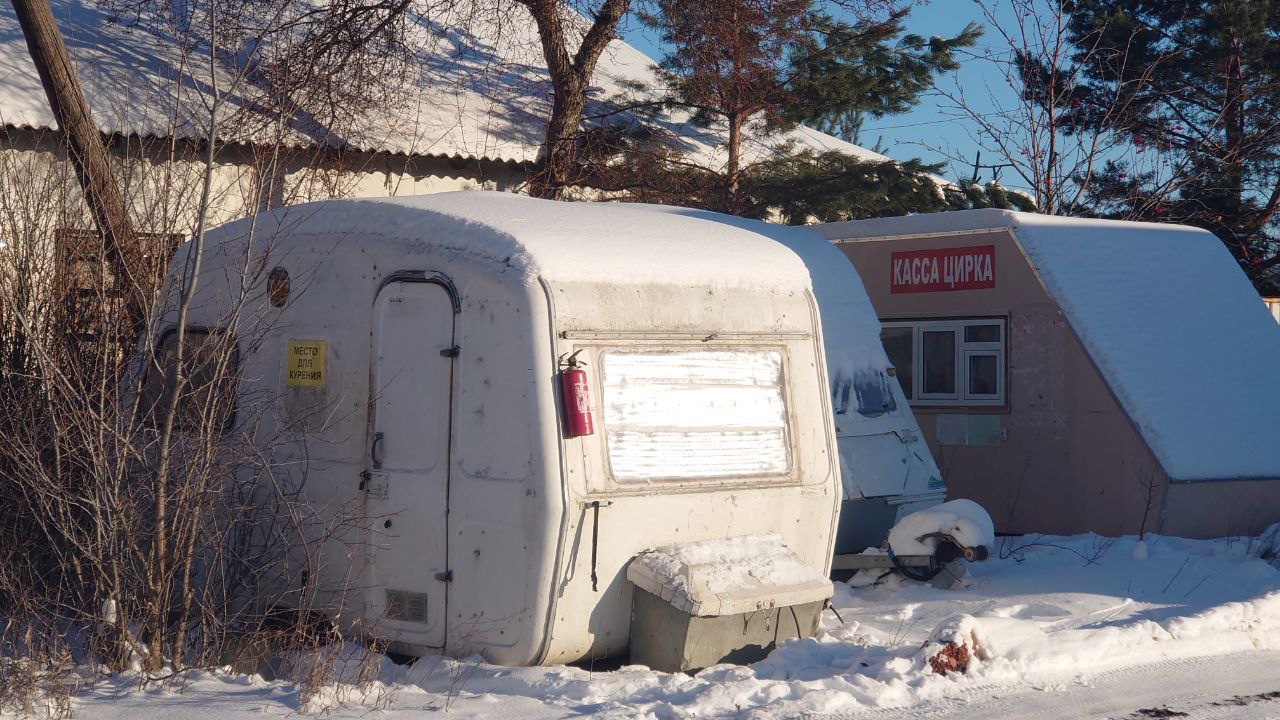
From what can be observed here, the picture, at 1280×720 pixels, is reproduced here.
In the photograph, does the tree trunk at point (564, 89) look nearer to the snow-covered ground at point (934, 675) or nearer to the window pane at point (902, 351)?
the window pane at point (902, 351)

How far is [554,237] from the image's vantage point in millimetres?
6980

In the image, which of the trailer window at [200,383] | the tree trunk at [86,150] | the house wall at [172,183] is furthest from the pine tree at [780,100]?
the trailer window at [200,383]

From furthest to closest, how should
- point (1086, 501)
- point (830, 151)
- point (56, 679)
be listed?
point (830, 151) → point (1086, 501) → point (56, 679)

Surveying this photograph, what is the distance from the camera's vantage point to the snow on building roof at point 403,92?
1260 centimetres

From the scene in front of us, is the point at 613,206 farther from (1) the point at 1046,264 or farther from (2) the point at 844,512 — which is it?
(1) the point at 1046,264

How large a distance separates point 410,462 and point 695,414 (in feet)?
5.09

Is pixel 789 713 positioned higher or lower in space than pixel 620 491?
lower

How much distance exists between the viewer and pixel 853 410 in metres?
9.75

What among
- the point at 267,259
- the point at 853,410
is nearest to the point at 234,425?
the point at 267,259

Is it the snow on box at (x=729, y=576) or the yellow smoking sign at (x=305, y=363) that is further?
the yellow smoking sign at (x=305, y=363)

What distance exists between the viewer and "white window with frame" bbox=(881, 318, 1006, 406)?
1181 cm

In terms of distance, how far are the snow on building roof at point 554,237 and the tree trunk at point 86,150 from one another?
56 centimetres

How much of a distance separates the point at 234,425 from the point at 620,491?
239 cm

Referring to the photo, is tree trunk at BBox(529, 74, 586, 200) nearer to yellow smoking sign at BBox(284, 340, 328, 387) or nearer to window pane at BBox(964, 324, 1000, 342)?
window pane at BBox(964, 324, 1000, 342)
